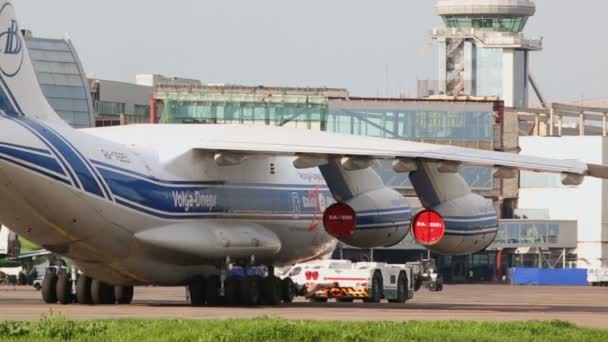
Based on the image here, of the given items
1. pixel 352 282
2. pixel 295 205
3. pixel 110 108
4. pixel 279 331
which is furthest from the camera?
pixel 110 108

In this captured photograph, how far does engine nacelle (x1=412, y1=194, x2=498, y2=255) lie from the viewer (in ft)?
124

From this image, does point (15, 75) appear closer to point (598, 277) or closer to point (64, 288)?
point (64, 288)

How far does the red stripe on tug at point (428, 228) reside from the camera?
124 ft

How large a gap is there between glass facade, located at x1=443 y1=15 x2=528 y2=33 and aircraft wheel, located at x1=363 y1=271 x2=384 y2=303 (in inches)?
4064

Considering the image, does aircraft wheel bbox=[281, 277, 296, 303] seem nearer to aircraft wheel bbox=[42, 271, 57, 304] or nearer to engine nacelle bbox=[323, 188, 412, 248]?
engine nacelle bbox=[323, 188, 412, 248]

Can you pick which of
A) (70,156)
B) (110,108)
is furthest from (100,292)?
(110,108)

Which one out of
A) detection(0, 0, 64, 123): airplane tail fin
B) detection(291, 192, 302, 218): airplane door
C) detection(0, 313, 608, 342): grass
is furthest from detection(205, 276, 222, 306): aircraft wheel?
detection(0, 313, 608, 342): grass

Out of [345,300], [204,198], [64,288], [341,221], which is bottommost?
[345,300]

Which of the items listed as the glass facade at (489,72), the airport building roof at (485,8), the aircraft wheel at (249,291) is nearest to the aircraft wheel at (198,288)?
the aircraft wheel at (249,291)

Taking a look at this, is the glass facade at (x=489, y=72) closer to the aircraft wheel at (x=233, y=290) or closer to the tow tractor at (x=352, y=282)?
the tow tractor at (x=352, y=282)

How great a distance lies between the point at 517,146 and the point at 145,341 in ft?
287

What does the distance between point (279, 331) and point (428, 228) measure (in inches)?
604

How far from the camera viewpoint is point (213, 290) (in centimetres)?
3897

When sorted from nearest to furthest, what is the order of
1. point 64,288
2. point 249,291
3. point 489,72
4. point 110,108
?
point 249,291, point 64,288, point 110,108, point 489,72
